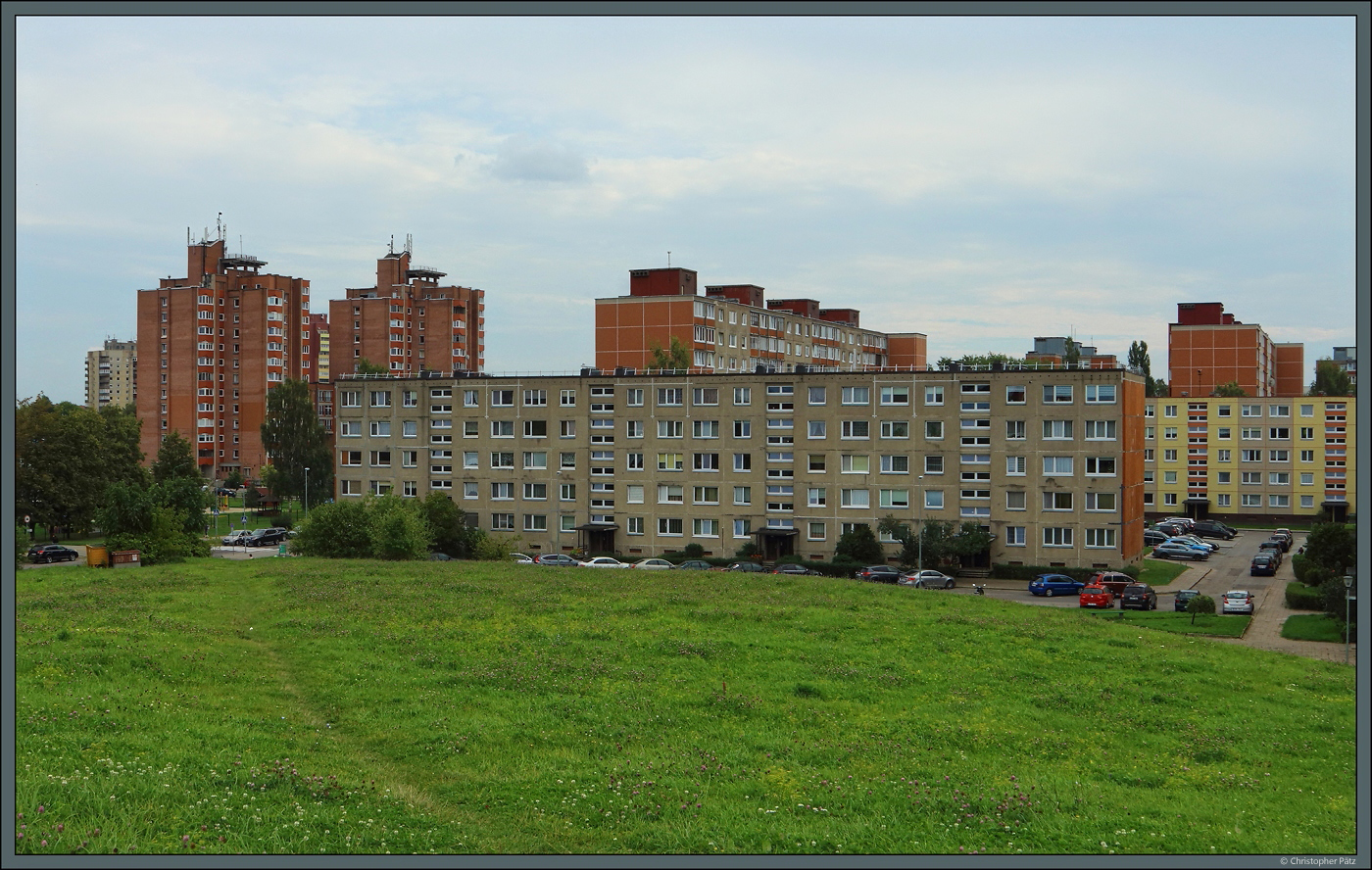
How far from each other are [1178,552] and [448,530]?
57351mm

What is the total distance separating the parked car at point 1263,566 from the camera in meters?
77.5

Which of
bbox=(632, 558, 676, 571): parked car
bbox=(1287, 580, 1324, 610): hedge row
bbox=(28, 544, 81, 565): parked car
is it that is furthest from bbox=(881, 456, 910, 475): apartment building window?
bbox=(28, 544, 81, 565): parked car

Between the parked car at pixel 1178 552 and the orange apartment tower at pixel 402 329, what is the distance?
105 m

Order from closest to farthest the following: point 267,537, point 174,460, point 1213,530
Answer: point 267,537
point 1213,530
point 174,460

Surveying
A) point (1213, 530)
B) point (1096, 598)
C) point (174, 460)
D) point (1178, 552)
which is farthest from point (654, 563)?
point (174, 460)

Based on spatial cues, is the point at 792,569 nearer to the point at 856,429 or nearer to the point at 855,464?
the point at 855,464

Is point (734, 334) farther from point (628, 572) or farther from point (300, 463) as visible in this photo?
point (628, 572)

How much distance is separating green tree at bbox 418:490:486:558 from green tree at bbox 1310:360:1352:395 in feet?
394

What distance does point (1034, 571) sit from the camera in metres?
72.0

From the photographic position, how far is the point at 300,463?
118 meters

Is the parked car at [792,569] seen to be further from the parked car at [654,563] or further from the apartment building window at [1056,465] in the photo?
the apartment building window at [1056,465]

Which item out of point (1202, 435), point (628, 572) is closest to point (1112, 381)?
point (628, 572)

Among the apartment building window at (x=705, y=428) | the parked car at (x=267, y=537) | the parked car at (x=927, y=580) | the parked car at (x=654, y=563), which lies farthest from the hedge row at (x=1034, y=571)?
the parked car at (x=267, y=537)

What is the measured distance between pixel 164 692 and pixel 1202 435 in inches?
4439
